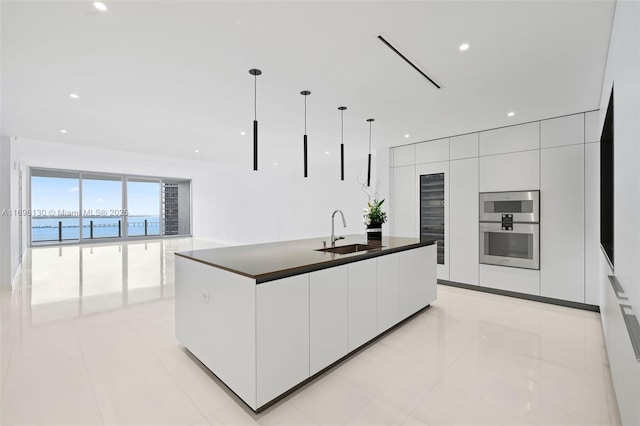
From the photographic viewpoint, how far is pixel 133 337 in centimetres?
294

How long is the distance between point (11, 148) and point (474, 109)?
23.3 feet

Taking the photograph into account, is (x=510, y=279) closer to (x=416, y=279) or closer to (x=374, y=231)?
(x=416, y=279)

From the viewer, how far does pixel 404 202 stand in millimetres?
5602

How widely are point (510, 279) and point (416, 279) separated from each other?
1891mm

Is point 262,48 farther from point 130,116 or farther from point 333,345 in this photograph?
point 130,116

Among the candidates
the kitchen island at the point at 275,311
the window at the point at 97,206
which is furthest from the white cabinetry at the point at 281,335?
the window at the point at 97,206

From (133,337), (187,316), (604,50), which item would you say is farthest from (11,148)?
(604,50)

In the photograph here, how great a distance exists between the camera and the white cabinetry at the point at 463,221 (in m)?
4.76

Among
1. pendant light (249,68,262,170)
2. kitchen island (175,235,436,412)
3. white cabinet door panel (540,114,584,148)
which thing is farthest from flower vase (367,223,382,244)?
white cabinet door panel (540,114,584,148)

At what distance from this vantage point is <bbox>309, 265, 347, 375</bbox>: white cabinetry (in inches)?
86.1

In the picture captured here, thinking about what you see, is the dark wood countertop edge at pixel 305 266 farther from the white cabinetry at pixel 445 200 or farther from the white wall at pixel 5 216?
the white wall at pixel 5 216

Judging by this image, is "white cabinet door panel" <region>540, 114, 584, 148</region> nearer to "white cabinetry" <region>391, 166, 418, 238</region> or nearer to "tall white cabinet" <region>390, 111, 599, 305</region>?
"tall white cabinet" <region>390, 111, 599, 305</region>

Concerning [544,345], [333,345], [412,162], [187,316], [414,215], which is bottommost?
[544,345]

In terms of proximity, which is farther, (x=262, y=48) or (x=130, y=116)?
(x=130, y=116)
